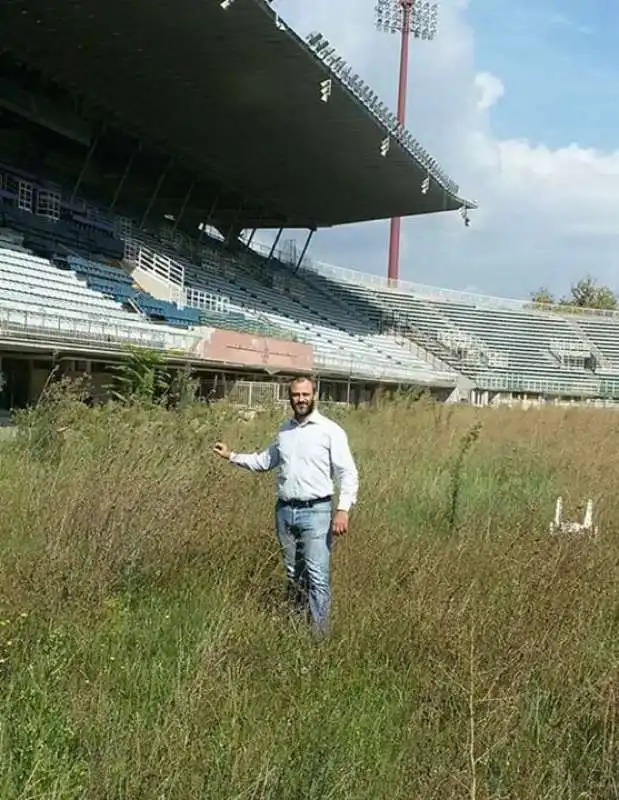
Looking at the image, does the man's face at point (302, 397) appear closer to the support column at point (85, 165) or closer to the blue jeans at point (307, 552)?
the blue jeans at point (307, 552)

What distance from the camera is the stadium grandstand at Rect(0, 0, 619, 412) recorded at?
2569 cm

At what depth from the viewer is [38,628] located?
4.01 m

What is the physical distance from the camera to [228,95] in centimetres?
3209

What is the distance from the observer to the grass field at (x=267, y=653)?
10.1 feet

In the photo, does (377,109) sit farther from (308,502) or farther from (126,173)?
(308,502)

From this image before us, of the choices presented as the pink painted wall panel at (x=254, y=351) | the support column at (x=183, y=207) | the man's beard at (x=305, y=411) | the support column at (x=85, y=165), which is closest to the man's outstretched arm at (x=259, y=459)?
the man's beard at (x=305, y=411)

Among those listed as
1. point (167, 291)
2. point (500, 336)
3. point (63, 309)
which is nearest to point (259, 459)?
point (63, 309)

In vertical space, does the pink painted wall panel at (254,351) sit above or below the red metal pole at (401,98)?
below

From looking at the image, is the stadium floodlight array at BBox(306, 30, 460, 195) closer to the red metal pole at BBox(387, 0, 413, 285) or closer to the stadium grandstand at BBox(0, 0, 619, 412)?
the stadium grandstand at BBox(0, 0, 619, 412)

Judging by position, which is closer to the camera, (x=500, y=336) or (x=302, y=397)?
(x=302, y=397)

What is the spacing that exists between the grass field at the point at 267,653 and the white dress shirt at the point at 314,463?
555mm

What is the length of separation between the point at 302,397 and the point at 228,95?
29.1m

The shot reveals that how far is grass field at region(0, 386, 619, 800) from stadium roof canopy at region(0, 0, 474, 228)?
22531 mm

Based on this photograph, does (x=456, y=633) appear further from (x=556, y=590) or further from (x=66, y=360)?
(x=66, y=360)
